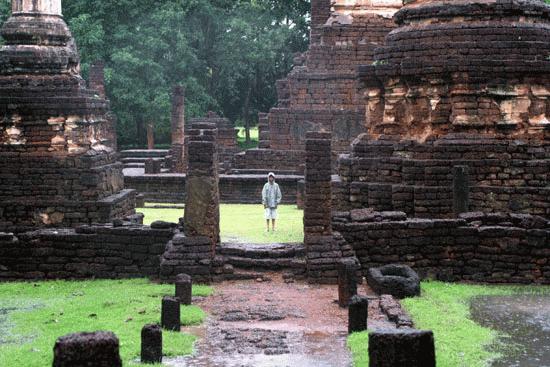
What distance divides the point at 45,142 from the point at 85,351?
11.9 metres

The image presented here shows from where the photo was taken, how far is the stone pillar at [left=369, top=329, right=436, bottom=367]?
630cm

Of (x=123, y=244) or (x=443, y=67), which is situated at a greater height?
(x=443, y=67)

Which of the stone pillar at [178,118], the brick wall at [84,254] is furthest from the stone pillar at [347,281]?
the stone pillar at [178,118]

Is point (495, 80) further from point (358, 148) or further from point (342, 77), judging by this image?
point (342, 77)

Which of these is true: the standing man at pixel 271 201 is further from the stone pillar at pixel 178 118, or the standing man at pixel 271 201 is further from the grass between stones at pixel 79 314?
the stone pillar at pixel 178 118

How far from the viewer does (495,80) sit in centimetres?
1678

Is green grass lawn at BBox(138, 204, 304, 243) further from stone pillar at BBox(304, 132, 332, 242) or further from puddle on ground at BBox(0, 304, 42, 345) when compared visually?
puddle on ground at BBox(0, 304, 42, 345)

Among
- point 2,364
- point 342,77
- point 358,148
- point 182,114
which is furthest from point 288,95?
point 2,364

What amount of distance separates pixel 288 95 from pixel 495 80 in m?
13.3

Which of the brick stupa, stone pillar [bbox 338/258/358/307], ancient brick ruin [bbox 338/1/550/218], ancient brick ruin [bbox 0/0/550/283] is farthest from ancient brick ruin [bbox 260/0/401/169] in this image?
stone pillar [bbox 338/258/358/307]

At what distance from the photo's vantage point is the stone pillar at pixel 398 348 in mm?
6301

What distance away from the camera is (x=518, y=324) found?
11.6m

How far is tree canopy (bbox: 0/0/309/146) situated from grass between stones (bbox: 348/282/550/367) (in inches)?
963

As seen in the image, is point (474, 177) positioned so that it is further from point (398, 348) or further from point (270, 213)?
point (398, 348)
